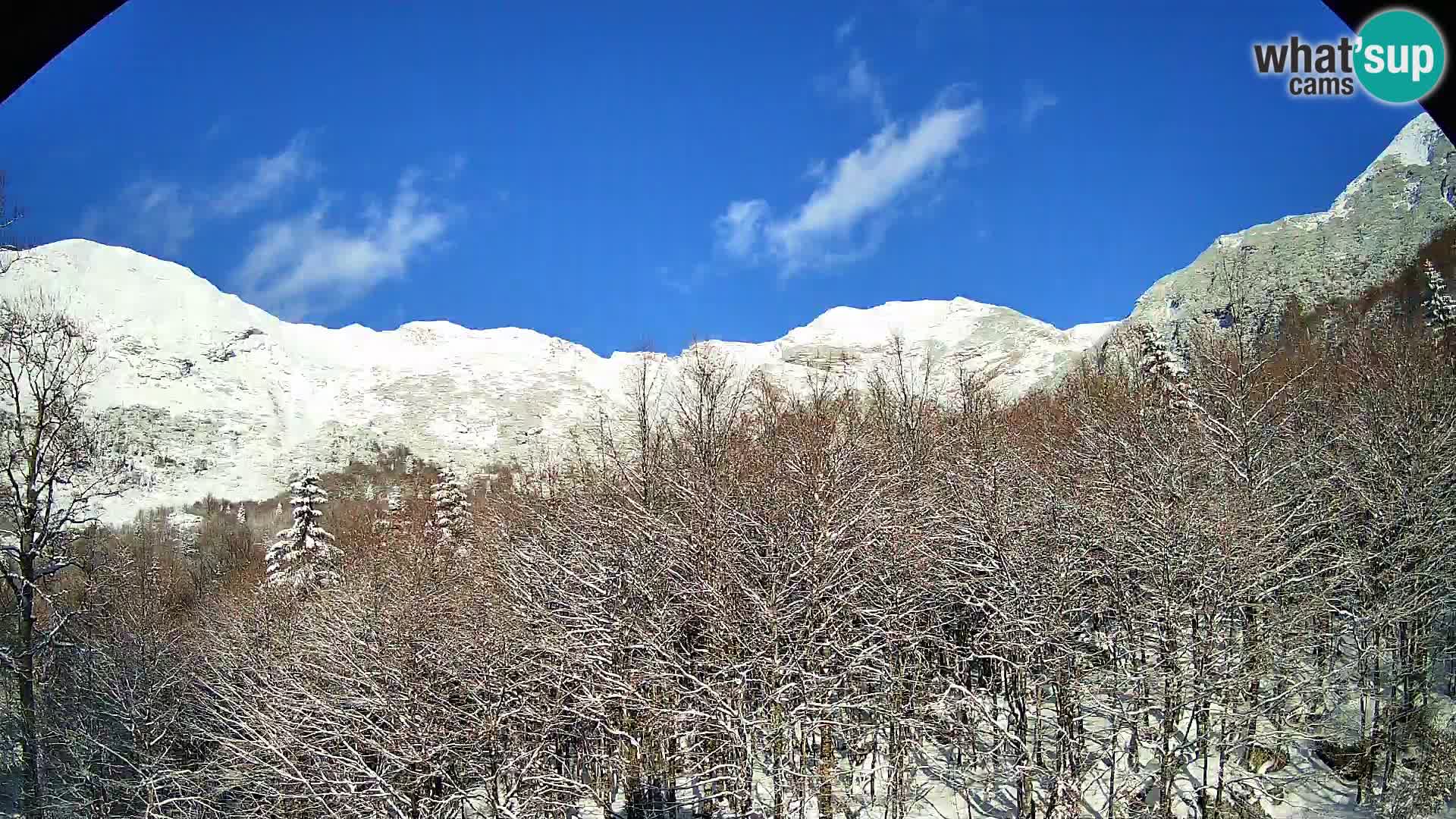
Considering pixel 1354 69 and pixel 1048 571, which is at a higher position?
pixel 1354 69

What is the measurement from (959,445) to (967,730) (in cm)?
1290

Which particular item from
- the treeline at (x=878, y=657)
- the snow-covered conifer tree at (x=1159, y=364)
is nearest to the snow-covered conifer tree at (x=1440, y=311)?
the snow-covered conifer tree at (x=1159, y=364)

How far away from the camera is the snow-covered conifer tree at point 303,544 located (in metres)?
32.2

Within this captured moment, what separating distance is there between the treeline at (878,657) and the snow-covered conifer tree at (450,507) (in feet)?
54.1

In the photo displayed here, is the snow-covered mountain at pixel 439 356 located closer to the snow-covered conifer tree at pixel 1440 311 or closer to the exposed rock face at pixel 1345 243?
the exposed rock face at pixel 1345 243

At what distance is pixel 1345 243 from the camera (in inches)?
3024

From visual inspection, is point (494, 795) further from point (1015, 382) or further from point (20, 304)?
point (1015, 382)

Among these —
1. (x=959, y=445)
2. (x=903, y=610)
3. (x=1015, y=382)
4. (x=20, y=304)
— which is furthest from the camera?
(x=1015, y=382)

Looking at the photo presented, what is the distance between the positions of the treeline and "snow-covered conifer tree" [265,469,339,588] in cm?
1188

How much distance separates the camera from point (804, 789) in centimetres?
1295

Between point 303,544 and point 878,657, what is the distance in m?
26.8

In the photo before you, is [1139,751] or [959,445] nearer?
[1139,751]

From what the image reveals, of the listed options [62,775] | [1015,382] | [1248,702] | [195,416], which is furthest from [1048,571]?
[195,416]

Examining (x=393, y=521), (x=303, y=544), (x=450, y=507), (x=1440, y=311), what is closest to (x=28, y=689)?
(x=303, y=544)
